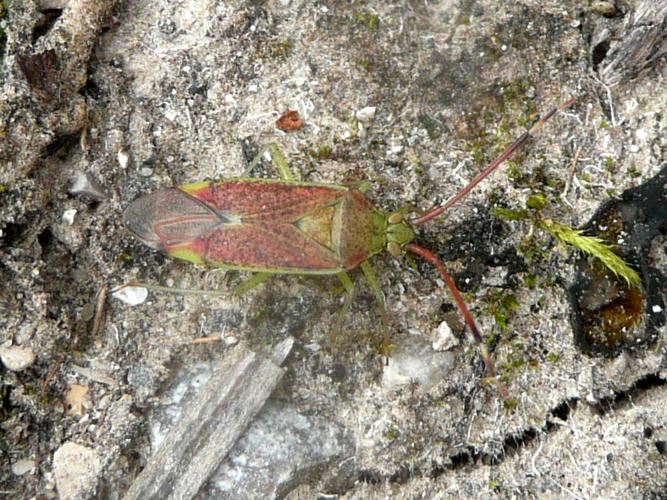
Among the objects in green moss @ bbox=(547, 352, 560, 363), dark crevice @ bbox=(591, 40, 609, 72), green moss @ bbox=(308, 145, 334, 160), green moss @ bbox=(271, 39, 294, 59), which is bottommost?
green moss @ bbox=(547, 352, 560, 363)

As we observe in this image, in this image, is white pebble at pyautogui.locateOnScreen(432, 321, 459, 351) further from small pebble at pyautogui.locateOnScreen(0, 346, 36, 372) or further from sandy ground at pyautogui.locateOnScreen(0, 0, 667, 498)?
small pebble at pyautogui.locateOnScreen(0, 346, 36, 372)

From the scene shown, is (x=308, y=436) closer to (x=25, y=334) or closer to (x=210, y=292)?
(x=210, y=292)

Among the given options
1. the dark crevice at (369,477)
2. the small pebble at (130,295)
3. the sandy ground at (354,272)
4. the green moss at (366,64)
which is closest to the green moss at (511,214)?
the sandy ground at (354,272)

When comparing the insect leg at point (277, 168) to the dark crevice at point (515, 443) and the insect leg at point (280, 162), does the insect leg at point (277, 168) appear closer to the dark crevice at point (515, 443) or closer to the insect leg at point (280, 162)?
the insect leg at point (280, 162)

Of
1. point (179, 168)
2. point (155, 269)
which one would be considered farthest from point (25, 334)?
point (179, 168)

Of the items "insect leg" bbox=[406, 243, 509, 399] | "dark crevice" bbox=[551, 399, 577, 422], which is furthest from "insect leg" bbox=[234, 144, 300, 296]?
"dark crevice" bbox=[551, 399, 577, 422]

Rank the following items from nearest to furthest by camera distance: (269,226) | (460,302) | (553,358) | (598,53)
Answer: (460,302)
(269,226)
(553,358)
(598,53)

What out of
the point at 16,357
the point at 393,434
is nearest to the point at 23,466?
the point at 16,357

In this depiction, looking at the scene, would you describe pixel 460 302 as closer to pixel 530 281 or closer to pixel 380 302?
pixel 380 302
